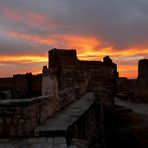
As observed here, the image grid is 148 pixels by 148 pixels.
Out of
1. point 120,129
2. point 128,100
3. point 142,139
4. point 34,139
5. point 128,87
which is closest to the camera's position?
point 34,139

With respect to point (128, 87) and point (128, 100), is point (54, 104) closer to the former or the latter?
point (128, 100)

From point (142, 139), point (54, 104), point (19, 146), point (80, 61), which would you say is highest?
point (80, 61)

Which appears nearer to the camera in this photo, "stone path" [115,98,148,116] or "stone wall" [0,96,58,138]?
"stone wall" [0,96,58,138]

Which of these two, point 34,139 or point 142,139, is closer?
point 34,139

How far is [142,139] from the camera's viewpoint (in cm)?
1178

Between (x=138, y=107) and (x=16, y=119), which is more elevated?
(x=16, y=119)

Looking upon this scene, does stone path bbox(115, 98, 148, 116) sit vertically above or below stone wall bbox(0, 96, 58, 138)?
below

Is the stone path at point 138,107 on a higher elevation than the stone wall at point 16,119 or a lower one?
lower

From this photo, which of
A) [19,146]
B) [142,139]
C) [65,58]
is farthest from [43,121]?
[65,58]

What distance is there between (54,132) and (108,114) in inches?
390

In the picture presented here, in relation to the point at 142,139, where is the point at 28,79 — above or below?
above

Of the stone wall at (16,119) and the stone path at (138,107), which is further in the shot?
the stone path at (138,107)

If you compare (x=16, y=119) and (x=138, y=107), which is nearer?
(x=16, y=119)

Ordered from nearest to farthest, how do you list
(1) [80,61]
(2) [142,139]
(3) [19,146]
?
(3) [19,146] → (2) [142,139] → (1) [80,61]
